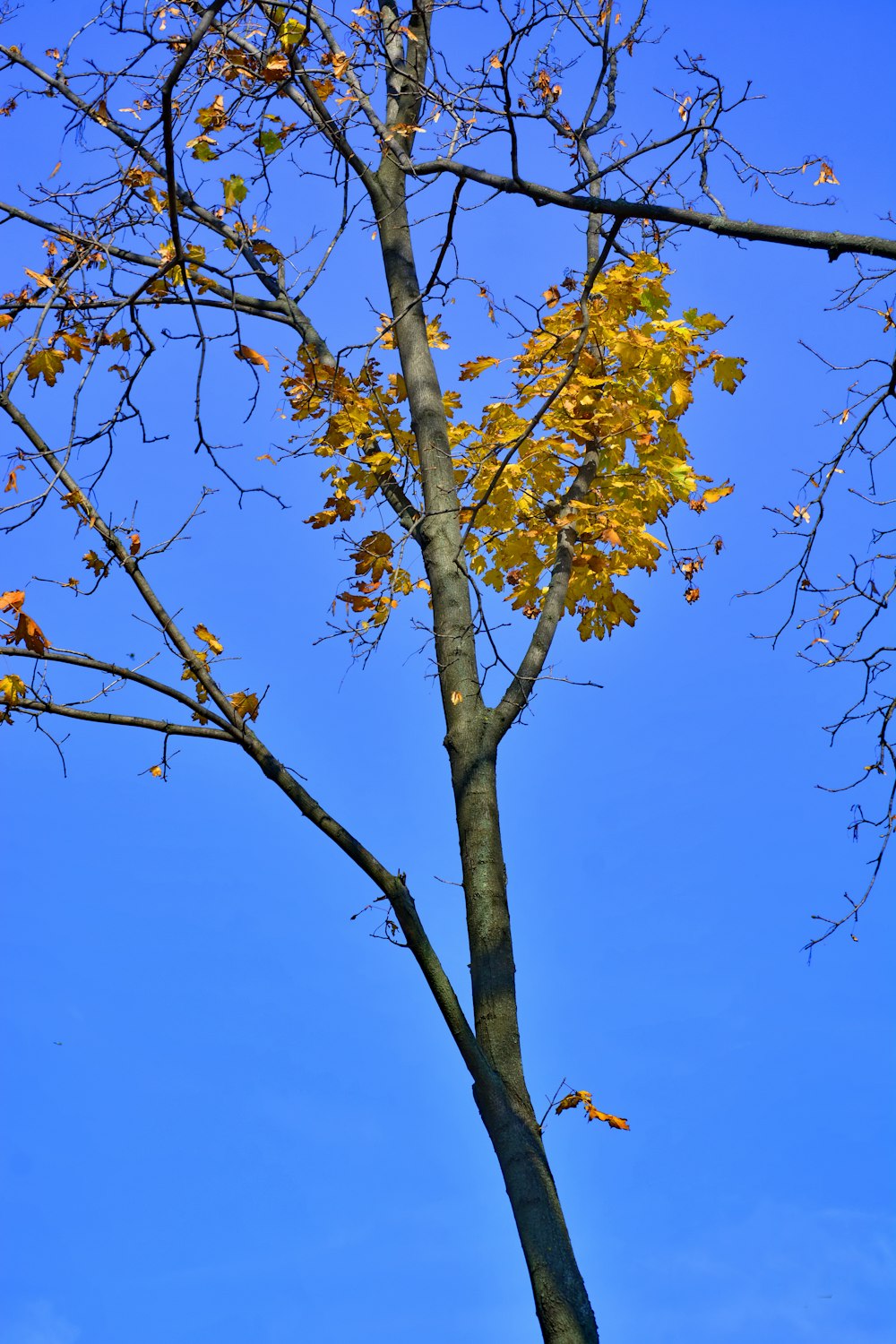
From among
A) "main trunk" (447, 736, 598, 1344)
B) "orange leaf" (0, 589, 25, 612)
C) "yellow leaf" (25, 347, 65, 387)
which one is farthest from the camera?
"yellow leaf" (25, 347, 65, 387)

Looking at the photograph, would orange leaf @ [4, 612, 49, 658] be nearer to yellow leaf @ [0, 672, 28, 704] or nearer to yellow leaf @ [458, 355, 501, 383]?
yellow leaf @ [0, 672, 28, 704]

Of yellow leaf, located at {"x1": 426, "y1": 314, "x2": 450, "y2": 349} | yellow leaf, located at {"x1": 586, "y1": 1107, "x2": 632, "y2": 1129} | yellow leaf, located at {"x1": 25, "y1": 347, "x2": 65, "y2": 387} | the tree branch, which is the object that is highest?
yellow leaf, located at {"x1": 426, "y1": 314, "x2": 450, "y2": 349}

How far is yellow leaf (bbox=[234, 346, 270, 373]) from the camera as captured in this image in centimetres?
480

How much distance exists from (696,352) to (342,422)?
5.46 ft

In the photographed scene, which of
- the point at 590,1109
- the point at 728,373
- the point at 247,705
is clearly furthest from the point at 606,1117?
the point at 728,373

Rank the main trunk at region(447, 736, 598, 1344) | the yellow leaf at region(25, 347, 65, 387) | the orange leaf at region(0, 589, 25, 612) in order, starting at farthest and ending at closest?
the yellow leaf at region(25, 347, 65, 387), the orange leaf at region(0, 589, 25, 612), the main trunk at region(447, 736, 598, 1344)

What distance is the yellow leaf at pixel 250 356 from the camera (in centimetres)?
480

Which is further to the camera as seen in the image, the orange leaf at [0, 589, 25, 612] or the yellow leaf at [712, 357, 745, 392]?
the yellow leaf at [712, 357, 745, 392]

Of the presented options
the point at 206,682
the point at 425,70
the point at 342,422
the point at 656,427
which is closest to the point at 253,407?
the point at 342,422

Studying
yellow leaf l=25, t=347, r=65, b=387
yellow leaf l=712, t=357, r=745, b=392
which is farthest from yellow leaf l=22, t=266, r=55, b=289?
yellow leaf l=712, t=357, r=745, b=392

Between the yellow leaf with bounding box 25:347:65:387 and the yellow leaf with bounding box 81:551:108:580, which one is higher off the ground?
the yellow leaf with bounding box 25:347:65:387

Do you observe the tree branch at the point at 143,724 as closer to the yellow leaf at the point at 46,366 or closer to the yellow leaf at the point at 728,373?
the yellow leaf at the point at 46,366

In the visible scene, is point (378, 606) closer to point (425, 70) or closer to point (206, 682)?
point (206, 682)

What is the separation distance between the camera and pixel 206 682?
427 cm
